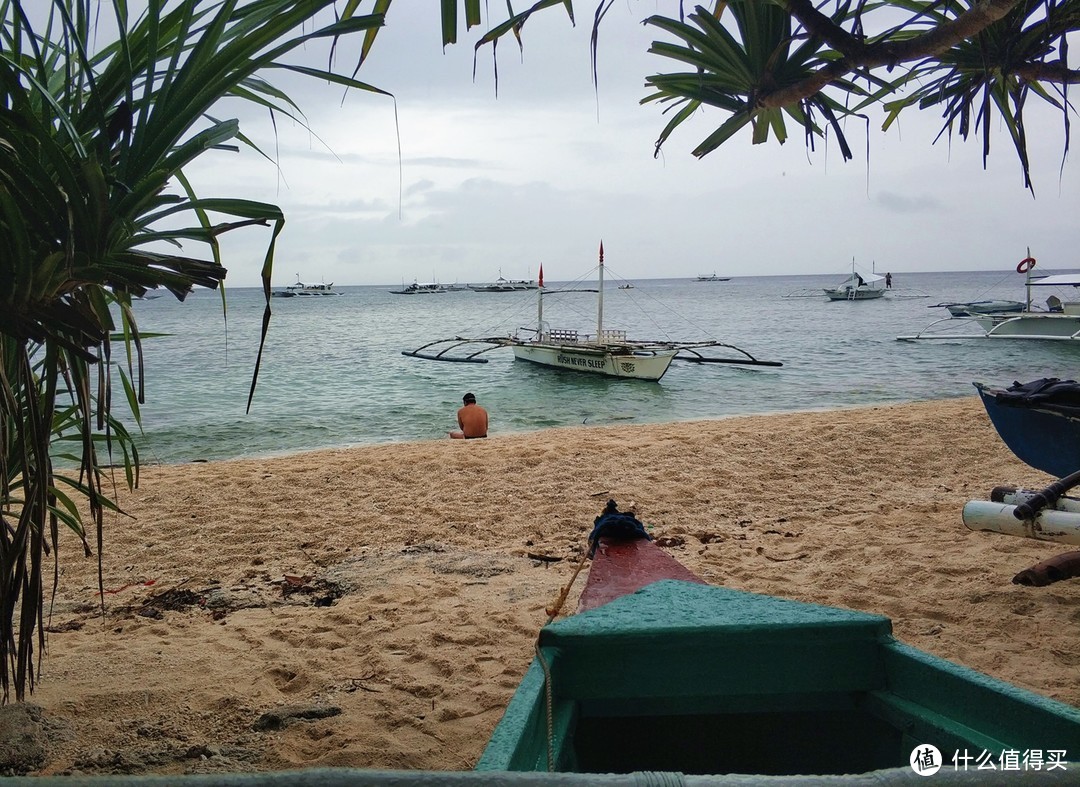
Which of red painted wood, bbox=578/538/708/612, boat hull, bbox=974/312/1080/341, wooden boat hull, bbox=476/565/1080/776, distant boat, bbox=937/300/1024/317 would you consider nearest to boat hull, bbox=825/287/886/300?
distant boat, bbox=937/300/1024/317

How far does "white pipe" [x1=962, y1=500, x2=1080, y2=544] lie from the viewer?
3.07m

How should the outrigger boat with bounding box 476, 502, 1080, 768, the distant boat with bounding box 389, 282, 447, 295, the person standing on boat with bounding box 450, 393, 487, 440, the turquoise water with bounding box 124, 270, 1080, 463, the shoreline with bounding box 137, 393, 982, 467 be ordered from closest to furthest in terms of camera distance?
the outrigger boat with bounding box 476, 502, 1080, 768
the shoreline with bounding box 137, 393, 982, 467
the person standing on boat with bounding box 450, 393, 487, 440
the turquoise water with bounding box 124, 270, 1080, 463
the distant boat with bounding box 389, 282, 447, 295

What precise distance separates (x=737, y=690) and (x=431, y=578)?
8.75ft

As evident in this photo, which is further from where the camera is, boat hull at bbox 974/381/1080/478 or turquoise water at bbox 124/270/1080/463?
turquoise water at bbox 124/270/1080/463

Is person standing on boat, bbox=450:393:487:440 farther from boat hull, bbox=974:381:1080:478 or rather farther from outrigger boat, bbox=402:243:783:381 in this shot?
boat hull, bbox=974:381:1080:478

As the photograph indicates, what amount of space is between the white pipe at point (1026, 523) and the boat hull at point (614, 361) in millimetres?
13470

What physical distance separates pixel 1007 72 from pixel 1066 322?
21.0 meters

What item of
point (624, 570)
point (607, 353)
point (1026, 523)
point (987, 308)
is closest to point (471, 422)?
point (607, 353)

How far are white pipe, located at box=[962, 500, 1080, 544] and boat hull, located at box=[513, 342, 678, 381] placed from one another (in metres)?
13.5

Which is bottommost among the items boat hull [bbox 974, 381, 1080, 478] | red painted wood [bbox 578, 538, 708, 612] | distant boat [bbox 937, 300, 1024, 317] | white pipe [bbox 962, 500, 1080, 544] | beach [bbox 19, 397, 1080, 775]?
beach [bbox 19, 397, 1080, 775]

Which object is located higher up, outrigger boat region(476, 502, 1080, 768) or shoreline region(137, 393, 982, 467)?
outrigger boat region(476, 502, 1080, 768)

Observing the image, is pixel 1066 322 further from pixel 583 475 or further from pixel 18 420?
pixel 18 420

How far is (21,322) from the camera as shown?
5.05ft

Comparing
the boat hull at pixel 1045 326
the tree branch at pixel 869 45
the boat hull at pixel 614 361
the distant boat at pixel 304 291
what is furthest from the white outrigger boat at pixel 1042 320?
the distant boat at pixel 304 291
